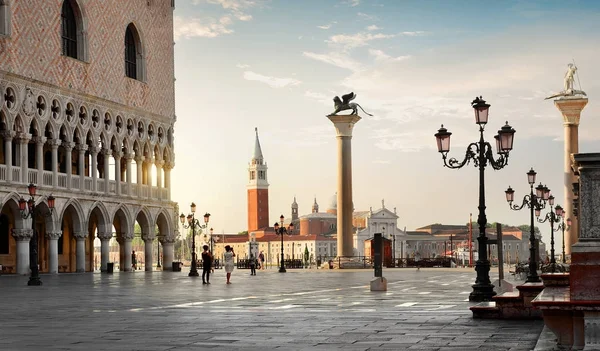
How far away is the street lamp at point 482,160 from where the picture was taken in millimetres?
16859

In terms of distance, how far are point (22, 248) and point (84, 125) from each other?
6869 millimetres

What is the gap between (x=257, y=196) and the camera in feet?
502

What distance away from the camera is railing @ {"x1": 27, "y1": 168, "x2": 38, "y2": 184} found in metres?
38.9

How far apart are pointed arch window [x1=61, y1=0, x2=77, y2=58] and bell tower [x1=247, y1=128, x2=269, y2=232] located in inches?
4286

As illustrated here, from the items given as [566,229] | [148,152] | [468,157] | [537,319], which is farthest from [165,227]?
[537,319]

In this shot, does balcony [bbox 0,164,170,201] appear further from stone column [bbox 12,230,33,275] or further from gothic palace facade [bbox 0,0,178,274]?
stone column [bbox 12,230,33,275]

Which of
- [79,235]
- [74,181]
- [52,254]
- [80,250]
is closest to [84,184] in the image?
[74,181]

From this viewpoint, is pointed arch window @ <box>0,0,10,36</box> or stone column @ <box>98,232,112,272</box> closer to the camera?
pointed arch window @ <box>0,0,10,36</box>

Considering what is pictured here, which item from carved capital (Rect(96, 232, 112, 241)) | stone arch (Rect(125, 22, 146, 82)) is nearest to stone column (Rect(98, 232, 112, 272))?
carved capital (Rect(96, 232, 112, 241))

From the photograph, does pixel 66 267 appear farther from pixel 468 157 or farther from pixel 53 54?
pixel 468 157

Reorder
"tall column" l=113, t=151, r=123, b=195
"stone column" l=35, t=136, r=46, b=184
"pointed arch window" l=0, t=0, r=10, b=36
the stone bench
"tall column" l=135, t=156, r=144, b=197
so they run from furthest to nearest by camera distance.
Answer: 1. "tall column" l=135, t=156, r=144, b=197
2. "tall column" l=113, t=151, r=123, b=195
3. "stone column" l=35, t=136, r=46, b=184
4. "pointed arch window" l=0, t=0, r=10, b=36
5. the stone bench

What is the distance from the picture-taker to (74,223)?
42.6m

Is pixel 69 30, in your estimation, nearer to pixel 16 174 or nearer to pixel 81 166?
pixel 81 166

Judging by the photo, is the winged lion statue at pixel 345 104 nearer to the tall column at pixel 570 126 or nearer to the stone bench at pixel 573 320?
the tall column at pixel 570 126
